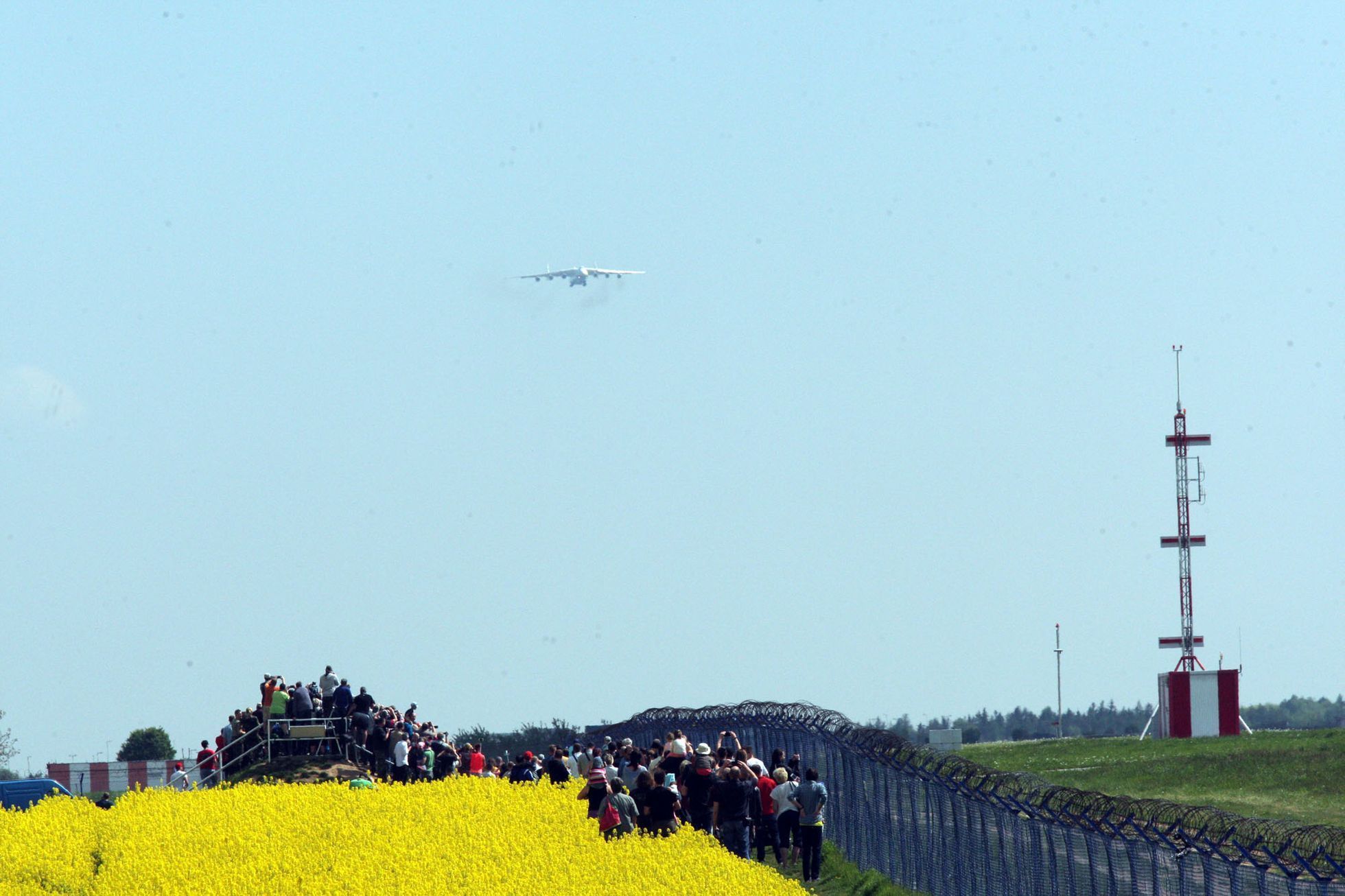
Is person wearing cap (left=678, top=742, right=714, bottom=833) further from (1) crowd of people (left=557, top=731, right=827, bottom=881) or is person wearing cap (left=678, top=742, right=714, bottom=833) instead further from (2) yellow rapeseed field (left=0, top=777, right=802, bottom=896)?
(2) yellow rapeseed field (left=0, top=777, right=802, bottom=896)

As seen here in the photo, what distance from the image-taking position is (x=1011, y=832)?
21.5 m

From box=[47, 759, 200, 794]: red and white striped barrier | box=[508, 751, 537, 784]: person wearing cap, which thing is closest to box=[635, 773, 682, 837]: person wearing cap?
box=[508, 751, 537, 784]: person wearing cap

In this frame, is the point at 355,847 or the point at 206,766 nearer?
the point at 355,847

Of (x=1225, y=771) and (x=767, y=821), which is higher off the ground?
(x=767, y=821)

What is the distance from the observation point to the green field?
122 ft

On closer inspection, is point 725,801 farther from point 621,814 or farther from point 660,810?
point 621,814

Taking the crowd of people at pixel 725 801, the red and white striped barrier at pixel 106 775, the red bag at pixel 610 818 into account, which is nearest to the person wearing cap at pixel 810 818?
the crowd of people at pixel 725 801

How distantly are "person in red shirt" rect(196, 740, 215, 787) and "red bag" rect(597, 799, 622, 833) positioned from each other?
18.7 metres

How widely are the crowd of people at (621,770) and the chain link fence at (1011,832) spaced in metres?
0.84

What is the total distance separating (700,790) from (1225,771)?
19.4 metres

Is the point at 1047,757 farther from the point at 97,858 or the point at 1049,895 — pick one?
the point at 1049,895

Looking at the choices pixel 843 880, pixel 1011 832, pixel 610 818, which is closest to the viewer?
pixel 1011 832

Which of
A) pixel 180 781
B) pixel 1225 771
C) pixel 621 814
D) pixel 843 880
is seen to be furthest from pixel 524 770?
pixel 1225 771

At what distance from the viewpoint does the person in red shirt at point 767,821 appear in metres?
28.9
